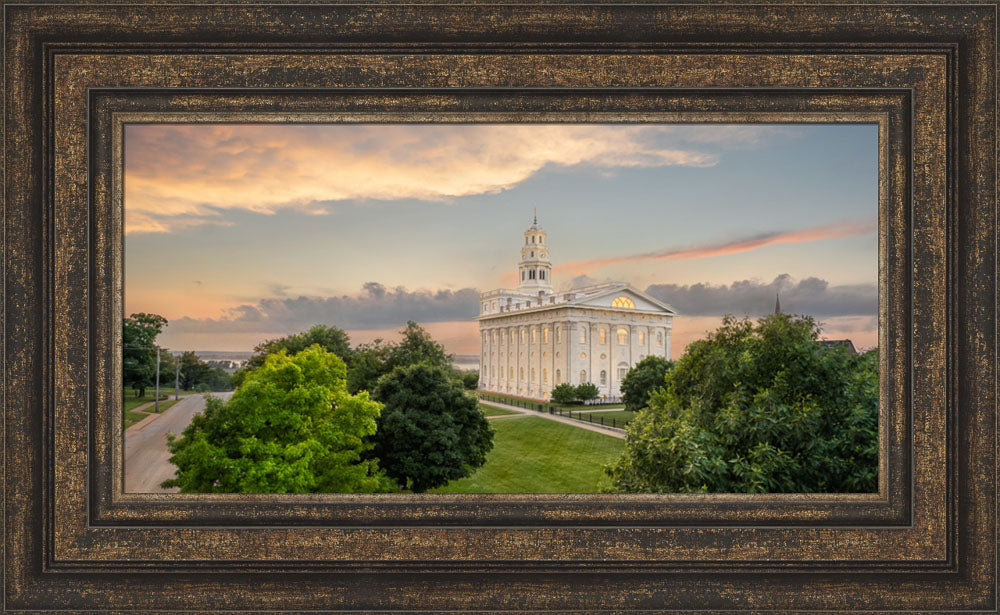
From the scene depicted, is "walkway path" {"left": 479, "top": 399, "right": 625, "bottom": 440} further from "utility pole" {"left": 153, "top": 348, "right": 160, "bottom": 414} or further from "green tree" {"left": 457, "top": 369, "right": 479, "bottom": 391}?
"utility pole" {"left": 153, "top": 348, "right": 160, "bottom": 414}

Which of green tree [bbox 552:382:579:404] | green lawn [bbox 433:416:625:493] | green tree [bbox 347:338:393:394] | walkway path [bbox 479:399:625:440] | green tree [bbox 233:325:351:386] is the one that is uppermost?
green tree [bbox 233:325:351:386]

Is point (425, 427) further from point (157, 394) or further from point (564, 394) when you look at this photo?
point (157, 394)

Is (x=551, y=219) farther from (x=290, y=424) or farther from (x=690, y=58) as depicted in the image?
(x=290, y=424)

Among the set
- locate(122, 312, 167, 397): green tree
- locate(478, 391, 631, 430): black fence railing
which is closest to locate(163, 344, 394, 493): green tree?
locate(122, 312, 167, 397): green tree

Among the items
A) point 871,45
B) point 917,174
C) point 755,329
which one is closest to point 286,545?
point 755,329

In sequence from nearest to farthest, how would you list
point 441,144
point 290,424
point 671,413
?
point 441,144 < point 671,413 < point 290,424

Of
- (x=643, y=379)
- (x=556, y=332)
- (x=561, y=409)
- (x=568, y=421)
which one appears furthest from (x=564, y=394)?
(x=643, y=379)

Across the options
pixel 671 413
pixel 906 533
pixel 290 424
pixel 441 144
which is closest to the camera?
pixel 906 533
